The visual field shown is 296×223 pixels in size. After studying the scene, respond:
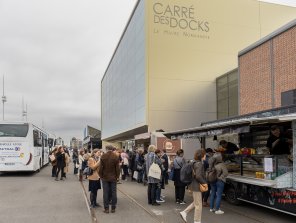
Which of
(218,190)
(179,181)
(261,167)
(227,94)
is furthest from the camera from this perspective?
(227,94)

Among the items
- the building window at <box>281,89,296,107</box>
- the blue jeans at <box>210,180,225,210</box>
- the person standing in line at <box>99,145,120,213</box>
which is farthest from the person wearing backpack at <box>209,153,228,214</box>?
the building window at <box>281,89,296,107</box>

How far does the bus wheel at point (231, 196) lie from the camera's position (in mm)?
10773

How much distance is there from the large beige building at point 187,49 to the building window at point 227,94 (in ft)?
3.08

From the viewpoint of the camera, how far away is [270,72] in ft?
67.4

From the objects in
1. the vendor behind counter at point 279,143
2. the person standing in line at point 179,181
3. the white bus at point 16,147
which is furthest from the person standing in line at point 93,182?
the white bus at point 16,147

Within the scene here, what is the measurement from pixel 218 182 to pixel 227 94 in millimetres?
23534

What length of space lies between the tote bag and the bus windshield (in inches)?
466

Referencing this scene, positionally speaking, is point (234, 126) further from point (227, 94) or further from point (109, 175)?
point (227, 94)

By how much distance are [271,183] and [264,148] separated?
313 cm

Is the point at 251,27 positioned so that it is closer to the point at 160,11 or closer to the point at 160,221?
the point at 160,11

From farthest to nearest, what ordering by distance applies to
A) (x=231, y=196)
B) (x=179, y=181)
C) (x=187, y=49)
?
(x=187, y=49)
(x=179, y=181)
(x=231, y=196)

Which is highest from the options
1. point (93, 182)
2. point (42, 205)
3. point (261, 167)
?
point (261, 167)

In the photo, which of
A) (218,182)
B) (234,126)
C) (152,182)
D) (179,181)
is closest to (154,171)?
(152,182)

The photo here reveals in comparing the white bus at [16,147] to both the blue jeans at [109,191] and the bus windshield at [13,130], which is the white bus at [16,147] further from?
the blue jeans at [109,191]
